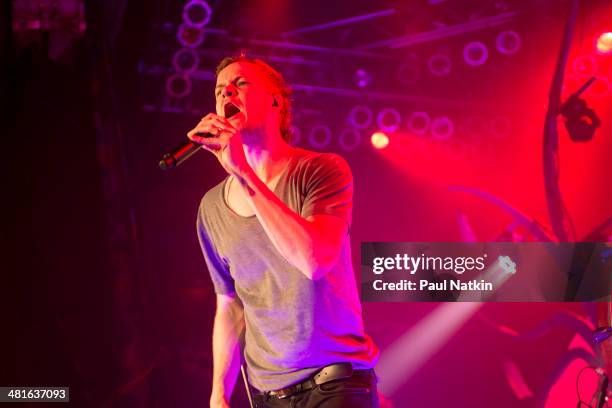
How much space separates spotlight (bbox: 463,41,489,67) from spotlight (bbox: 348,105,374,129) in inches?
37.6

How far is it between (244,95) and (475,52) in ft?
12.6

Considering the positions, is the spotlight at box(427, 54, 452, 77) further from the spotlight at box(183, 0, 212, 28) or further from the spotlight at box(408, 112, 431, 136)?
the spotlight at box(183, 0, 212, 28)

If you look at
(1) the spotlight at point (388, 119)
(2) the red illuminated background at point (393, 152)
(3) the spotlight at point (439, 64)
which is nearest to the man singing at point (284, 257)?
(2) the red illuminated background at point (393, 152)

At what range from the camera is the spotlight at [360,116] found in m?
5.41

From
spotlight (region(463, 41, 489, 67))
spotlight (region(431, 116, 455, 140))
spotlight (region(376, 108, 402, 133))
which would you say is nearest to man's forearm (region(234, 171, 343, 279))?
spotlight (region(376, 108, 402, 133))

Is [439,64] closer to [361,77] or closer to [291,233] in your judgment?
[361,77]

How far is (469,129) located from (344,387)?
4143 millimetres

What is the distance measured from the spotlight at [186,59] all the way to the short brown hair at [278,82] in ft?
9.01

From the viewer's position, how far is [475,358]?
17.7 ft

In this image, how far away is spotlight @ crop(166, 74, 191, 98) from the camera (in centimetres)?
497

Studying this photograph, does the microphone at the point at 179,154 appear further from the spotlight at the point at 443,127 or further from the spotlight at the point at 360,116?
the spotlight at the point at 443,127

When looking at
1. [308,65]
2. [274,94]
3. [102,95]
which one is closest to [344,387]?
[274,94]

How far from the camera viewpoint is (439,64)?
5414 millimetres

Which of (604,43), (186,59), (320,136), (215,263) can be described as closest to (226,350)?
(215,263)
